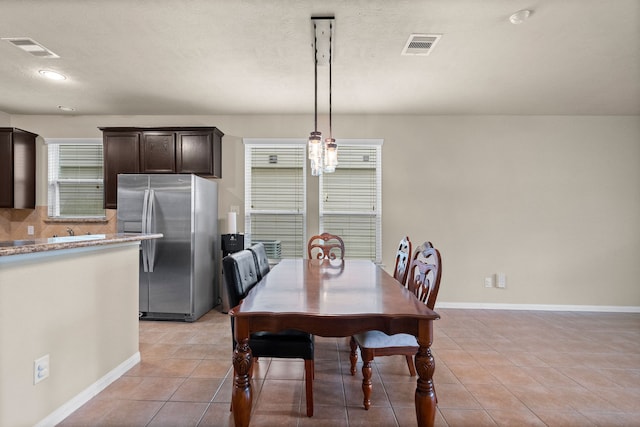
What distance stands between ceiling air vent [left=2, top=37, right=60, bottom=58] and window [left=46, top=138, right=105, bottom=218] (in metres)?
1.78

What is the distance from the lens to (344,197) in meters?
4.36

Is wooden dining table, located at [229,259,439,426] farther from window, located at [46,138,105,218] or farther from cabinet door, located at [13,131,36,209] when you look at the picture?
cabinet door, located at [13,131,36,209]

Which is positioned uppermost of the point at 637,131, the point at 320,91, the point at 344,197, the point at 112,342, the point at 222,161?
the point at 320,91

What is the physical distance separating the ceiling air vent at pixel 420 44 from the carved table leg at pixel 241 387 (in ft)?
8.00

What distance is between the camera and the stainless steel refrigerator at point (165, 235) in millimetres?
3590

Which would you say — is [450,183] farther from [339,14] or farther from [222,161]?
[222,161]

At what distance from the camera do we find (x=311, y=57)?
109 inches

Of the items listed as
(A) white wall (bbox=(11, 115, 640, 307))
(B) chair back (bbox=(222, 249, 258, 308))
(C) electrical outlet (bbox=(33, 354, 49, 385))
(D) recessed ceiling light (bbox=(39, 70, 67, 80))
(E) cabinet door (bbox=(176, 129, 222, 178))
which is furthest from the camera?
(A) white wall (bbox=(11, 115, 640, 307))

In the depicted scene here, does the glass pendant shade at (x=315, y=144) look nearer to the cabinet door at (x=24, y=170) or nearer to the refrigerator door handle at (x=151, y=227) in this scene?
the refrigerator door handle at (x=151, y=227)

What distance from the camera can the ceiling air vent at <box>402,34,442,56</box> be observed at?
7.98 ft

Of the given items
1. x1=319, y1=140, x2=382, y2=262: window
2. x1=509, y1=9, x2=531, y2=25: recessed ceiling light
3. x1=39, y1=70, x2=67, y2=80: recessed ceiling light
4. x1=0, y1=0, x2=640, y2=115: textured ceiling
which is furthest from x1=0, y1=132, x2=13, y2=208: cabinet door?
x1=509, y1=9, x2=531, y2=25: recessed ceiling light

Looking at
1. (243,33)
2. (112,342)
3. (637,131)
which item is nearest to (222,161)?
(243,33)

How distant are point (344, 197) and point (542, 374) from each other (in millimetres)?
2782

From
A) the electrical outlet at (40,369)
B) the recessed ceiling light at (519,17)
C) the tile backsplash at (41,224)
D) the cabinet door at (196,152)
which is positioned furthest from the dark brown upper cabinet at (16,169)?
the recessed ceiling light at (519,17)
